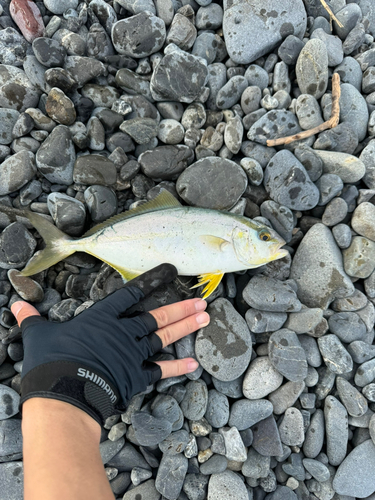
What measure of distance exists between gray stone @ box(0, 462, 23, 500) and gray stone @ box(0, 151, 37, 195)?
114 inches

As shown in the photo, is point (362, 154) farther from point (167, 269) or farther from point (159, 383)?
point (159, 383)

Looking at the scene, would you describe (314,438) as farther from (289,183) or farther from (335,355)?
(289,183)

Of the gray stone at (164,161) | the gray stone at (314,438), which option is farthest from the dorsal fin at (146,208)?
the gray stone at (314,438)

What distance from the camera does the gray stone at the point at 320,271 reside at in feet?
11.4

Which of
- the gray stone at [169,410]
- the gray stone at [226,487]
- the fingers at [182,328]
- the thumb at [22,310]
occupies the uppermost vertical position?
the thumb at [22,310]

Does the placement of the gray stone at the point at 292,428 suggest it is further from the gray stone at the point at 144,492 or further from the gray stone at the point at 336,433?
the gray stone at the point at 144,492

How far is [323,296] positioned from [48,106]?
405 cm

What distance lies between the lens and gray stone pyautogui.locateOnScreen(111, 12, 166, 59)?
368 centimetres

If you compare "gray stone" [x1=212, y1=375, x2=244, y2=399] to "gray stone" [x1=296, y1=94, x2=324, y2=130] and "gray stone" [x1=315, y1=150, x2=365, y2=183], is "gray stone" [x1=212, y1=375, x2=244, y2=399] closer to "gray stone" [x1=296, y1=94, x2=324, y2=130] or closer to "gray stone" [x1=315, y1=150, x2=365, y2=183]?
"gray stone" [x1=315, y1=150, x2=365, y2=183]

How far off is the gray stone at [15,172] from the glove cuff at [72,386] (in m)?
2.17

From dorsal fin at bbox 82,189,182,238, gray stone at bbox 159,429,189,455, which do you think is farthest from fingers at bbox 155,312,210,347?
dorsal fin at bbox 82,189,182,238

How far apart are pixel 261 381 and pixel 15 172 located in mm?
3727

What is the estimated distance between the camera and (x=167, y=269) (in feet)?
10.4

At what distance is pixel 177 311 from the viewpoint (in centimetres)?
313
